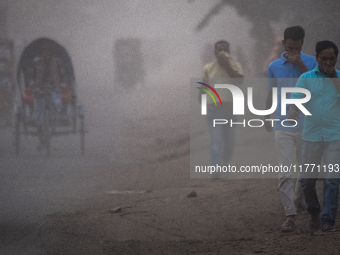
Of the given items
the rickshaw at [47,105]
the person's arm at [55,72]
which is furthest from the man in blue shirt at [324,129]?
the person's arm at [55,72]

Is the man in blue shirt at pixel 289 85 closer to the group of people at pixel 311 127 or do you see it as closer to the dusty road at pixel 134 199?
the group of people at pixel 311 127

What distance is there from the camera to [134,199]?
599 cm

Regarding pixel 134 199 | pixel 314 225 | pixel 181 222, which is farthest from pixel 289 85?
pixel 134 199

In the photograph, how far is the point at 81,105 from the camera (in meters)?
8.90

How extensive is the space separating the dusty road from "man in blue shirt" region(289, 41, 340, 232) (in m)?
0.25

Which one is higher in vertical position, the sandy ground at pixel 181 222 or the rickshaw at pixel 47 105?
the rickshaw at pixel 47 105

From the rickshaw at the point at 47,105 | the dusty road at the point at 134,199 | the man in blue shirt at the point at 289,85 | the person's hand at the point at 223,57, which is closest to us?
the dusty road at the point at 134,199

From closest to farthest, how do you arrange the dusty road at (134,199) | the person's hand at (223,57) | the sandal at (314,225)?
the sandal at (314,225) < the dusty road at (134,199) < the person's hand at (223,57)

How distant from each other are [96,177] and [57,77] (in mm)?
2231

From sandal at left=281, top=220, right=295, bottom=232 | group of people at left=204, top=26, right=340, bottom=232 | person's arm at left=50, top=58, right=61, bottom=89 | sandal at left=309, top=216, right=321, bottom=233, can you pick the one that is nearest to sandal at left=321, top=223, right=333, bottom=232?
group of people at left=204, top=26, right=340, bottom=232

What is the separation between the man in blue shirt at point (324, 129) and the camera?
3.92m

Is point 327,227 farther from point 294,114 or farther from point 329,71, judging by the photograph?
point 329,71

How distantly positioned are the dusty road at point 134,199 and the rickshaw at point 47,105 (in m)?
0.38

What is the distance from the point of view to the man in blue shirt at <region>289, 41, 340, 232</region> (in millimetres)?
3922
